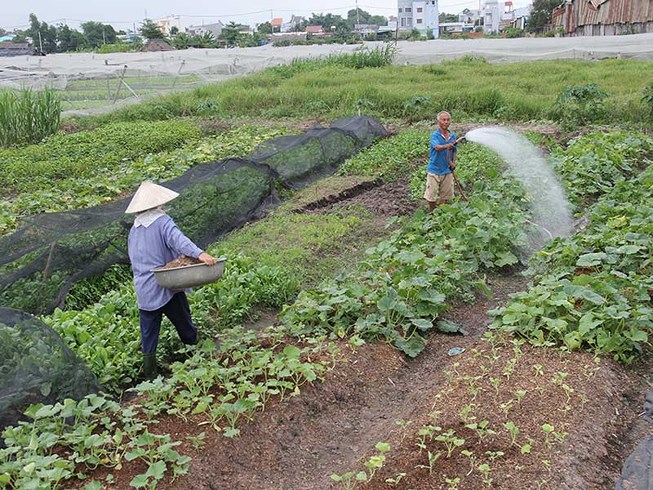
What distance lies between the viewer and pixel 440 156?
25.2 ft

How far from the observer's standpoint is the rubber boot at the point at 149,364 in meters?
4.67

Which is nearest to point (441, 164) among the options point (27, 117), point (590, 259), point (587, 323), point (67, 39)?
point (590, 259)

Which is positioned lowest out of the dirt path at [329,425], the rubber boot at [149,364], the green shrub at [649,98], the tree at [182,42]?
the dirt path at [329,425]

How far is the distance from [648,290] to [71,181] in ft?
26.5

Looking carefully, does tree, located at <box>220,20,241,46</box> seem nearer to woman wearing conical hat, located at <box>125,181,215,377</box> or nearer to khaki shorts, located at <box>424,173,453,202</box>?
khaki shorts, located at <box>424,173,453,202</box>

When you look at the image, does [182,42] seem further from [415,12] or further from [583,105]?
[415,12]

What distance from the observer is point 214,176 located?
8180 mm

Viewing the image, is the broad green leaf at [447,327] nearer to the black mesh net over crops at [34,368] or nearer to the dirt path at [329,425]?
the dirt path at [329,425]

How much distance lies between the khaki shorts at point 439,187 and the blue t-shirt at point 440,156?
7 centimetres

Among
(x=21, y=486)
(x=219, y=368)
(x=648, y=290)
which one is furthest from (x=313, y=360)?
(x=648, y=290)

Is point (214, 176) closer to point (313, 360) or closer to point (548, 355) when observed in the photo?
point (313, 360)

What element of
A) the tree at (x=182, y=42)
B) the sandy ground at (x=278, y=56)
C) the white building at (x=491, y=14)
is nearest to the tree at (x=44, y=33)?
the tree at (x=182, y=42)

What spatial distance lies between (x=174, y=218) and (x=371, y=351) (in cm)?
331

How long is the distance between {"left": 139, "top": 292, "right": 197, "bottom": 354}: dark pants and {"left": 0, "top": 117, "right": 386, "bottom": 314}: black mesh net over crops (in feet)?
2.94
